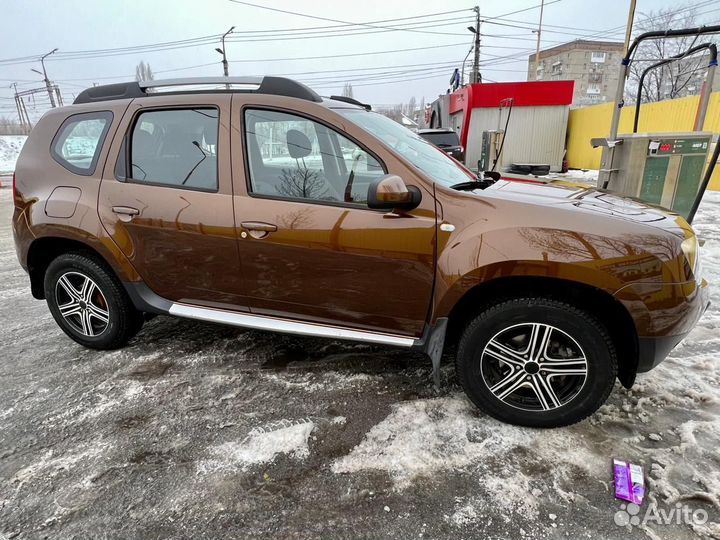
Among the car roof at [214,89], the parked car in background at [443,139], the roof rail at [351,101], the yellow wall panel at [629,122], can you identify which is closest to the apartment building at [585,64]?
the yellow wall panel at [629,122]

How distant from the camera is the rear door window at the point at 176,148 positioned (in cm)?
280

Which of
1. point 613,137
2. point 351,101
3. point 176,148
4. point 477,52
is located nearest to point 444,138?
point 613,137

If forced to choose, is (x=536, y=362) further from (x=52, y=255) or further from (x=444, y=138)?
(x=444, y=138)

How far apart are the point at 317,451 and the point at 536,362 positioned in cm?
128

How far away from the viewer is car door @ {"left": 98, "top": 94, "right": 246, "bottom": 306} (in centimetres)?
275

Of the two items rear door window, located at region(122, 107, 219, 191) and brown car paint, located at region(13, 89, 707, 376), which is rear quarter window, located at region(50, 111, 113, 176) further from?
rear door window, located at region(122, 107, 219, 191)

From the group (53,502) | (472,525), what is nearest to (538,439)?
(472,525)

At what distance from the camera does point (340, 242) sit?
8.18ft

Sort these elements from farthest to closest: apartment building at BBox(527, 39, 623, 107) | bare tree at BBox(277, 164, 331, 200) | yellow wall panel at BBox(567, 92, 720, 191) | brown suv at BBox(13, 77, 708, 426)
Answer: apartment building at BBox(527, 39, 623, 107) → yellow wall panel at BBox(567, 92, 720, 191) → bare tree at BBox(277, 164, 331, 200) → brown suv at BBox(13, 77, 708, 426)

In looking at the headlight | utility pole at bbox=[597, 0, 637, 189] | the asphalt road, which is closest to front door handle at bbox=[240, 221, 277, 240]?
the asphalt road

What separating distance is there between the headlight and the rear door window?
267cm

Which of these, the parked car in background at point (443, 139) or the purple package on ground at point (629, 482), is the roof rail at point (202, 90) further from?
the parked car in background at point (443, 139)

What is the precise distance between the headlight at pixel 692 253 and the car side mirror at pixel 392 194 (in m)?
1.37

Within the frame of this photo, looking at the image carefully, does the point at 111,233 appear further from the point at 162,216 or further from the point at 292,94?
the point at 292,94
